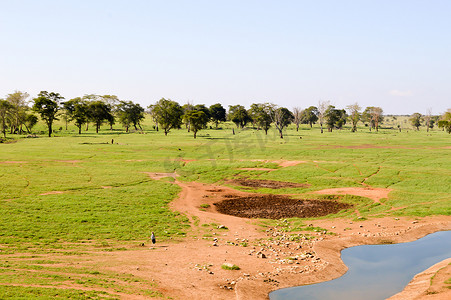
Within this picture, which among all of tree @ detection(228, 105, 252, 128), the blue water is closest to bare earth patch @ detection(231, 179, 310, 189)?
the blue water

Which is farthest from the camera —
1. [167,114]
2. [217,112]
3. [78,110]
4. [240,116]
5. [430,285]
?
[217,112]

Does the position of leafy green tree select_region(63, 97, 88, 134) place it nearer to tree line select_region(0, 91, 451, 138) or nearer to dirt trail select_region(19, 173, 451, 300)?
tree line select_region(0, 91, 451, 138)

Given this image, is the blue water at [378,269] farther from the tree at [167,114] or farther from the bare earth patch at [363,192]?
the tree at [167,114]

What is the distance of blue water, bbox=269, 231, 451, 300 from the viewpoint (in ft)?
65.7

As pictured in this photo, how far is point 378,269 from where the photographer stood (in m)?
23.4

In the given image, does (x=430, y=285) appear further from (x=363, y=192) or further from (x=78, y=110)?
(x=78, y=110)

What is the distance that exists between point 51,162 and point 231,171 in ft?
114

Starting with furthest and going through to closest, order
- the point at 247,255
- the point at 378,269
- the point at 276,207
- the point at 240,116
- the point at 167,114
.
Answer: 1. the point at 240,116
2. the point at 167,114
3. the point at 276,207
4. the point at 247,255
5. the point at 378,269

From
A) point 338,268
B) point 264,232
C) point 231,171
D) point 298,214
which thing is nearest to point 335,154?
point 231,171

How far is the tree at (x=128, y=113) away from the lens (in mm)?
155625

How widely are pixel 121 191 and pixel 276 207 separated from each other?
19727 millimetres

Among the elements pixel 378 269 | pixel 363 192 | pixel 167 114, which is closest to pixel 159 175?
pixel 363 192

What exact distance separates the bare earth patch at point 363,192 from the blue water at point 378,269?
12.1 m

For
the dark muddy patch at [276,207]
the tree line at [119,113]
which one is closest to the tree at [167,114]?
the tree line at [119,113]
